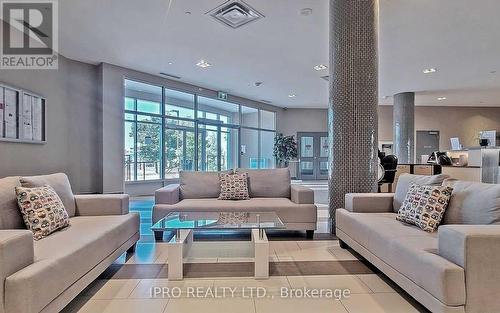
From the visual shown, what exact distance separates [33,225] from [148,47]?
4578mm

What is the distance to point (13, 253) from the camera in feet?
5.57

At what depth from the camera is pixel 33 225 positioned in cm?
250

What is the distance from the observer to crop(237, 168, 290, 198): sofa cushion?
4680 millimetres

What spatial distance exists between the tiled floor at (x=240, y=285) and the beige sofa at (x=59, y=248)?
0.66 ft

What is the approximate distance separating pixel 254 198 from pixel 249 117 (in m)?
8.13

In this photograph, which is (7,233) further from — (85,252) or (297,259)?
(297,259)

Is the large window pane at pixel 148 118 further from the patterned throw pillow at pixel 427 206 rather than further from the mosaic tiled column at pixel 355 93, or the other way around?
the patterned throw pillow at pixel 427 206

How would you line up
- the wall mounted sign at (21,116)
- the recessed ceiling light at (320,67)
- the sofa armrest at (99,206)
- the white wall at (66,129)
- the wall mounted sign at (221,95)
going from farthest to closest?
the wall mounted sign at (221,95)
the recessed ceiling light at (320,67)
the white wall at (66,129)
the wall mounted sign at (21,116)
the sofa armrest at (99,206)

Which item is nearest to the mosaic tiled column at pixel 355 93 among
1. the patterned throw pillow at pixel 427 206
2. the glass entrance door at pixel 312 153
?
the patterned throw pillow at pixel 427 206

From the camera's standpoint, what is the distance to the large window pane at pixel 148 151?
332 inches

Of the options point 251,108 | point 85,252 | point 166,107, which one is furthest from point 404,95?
point 85,252

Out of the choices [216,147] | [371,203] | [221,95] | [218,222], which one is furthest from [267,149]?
[218,222]

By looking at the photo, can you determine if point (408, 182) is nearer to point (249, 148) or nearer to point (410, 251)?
point (410, 251)

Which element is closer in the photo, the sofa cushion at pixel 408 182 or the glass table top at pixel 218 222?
the glass table top at pixel 218 222
